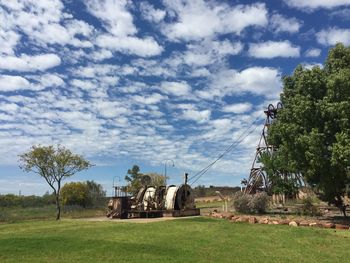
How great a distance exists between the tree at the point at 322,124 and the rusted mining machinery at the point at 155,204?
486 inches

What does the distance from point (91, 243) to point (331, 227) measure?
505 inches

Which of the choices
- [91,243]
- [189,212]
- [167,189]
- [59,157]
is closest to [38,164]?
[59,157]

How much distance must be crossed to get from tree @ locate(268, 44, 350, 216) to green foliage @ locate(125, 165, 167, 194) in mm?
22283

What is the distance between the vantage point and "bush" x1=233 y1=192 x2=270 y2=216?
111 ft

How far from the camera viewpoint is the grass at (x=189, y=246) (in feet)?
46.0

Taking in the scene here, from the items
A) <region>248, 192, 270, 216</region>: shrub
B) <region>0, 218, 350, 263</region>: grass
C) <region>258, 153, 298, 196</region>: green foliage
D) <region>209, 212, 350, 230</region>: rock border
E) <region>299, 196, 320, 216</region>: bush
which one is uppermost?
Result: <region>258, 153, 298, 196</region>: green foliage

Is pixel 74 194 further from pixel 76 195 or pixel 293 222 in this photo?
pixel 293 222

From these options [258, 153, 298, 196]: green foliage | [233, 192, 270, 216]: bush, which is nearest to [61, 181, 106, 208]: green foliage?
[258, 153, 298, 196]: green foliage

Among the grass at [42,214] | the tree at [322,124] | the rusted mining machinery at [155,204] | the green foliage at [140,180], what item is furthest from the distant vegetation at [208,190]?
the tree at [322,124]

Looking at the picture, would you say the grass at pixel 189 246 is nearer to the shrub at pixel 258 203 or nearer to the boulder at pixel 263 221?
the boulder at pixel 263 221

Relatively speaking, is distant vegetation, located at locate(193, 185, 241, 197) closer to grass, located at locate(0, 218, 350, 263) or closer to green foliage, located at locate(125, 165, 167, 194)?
green foliage, located at locate(125, 165, 167, 194)

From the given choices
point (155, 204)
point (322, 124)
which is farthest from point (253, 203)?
point (322, 124)

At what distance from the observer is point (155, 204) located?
122 ft

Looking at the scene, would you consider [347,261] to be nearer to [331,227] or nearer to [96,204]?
[331,227]
